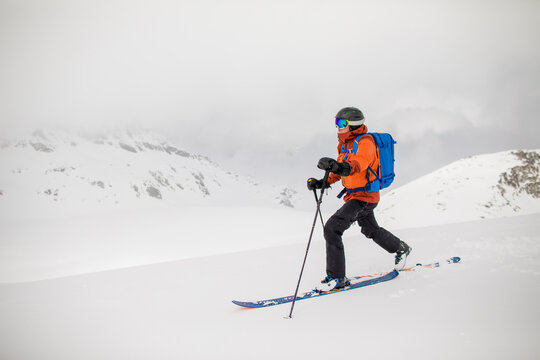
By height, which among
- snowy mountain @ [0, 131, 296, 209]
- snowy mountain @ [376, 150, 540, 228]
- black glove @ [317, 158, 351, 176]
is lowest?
snowy mountain @ [376, 150, 540, 228]

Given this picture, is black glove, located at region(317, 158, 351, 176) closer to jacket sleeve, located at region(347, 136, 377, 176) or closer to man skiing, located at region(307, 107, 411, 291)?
man skiing, located at region(307, 107, 411, 291)

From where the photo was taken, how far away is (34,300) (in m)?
4.38

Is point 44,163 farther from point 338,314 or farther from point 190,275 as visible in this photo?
point 338,314

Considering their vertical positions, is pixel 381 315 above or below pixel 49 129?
below

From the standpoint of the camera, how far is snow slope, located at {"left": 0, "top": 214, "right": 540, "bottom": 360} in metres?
2.60

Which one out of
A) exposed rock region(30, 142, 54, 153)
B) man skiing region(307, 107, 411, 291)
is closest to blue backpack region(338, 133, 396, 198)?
man skiing region(307, 107, 411, 291)

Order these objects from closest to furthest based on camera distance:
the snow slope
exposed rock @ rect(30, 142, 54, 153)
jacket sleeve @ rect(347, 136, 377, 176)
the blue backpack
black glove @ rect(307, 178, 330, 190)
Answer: the snow slope < jacket sleeve @ rect(347, 136, 377, 176) < the blue backpack < black glove @ rect(307, 178, 330, 190) < exposed rock @ rect(30, 142, 54, 153)

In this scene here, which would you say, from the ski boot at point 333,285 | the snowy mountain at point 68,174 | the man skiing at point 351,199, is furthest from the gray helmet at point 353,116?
the snowy mountain at point 68,174

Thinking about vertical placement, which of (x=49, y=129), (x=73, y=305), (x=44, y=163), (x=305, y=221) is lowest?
(x=305, y=221)

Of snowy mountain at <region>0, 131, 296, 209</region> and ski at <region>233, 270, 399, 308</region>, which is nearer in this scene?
ski at <region>233, 270, 399, 308</region>

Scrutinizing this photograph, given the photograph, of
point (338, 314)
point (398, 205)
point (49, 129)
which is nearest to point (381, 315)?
point (338, 314)

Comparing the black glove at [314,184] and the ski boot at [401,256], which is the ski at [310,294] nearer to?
the ski boot at [401,256]

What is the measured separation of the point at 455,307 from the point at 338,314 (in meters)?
1.14

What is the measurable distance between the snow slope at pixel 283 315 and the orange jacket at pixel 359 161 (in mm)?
1199
